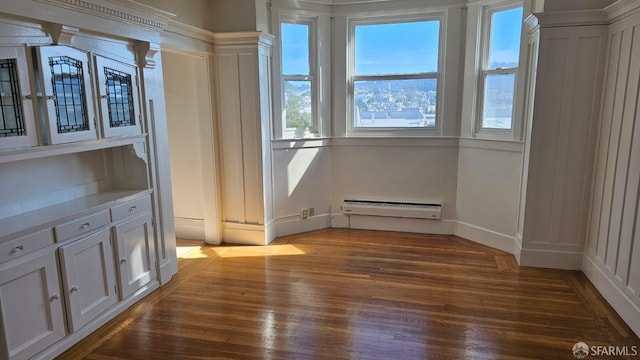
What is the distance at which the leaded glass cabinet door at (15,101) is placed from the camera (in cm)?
212

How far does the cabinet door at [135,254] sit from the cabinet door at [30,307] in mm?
543

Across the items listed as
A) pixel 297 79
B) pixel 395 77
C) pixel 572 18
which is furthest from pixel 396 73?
pixel 572 18

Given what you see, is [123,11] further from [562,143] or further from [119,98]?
[562,143]

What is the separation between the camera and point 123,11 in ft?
9.07

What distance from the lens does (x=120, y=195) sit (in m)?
3.03

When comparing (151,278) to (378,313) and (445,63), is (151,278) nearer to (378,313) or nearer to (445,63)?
(378,313)

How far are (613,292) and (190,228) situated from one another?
13.2ft

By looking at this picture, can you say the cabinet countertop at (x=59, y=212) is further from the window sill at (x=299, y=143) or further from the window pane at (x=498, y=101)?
the window pane at (x=498, y=101)

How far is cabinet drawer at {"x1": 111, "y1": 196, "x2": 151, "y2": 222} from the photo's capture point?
288 centimetres

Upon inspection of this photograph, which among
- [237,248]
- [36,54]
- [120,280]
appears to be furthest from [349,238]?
[36,54]

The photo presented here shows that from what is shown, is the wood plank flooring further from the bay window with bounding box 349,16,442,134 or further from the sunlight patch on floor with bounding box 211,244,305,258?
the bay window with bounding box 349,16,442,134

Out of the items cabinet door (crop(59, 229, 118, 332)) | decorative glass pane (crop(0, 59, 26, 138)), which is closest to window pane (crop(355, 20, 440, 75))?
cabinet door (crop(59, 229, 118, 332))

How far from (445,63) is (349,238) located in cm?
221

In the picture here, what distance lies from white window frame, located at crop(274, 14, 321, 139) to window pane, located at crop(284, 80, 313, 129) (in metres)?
0.04
